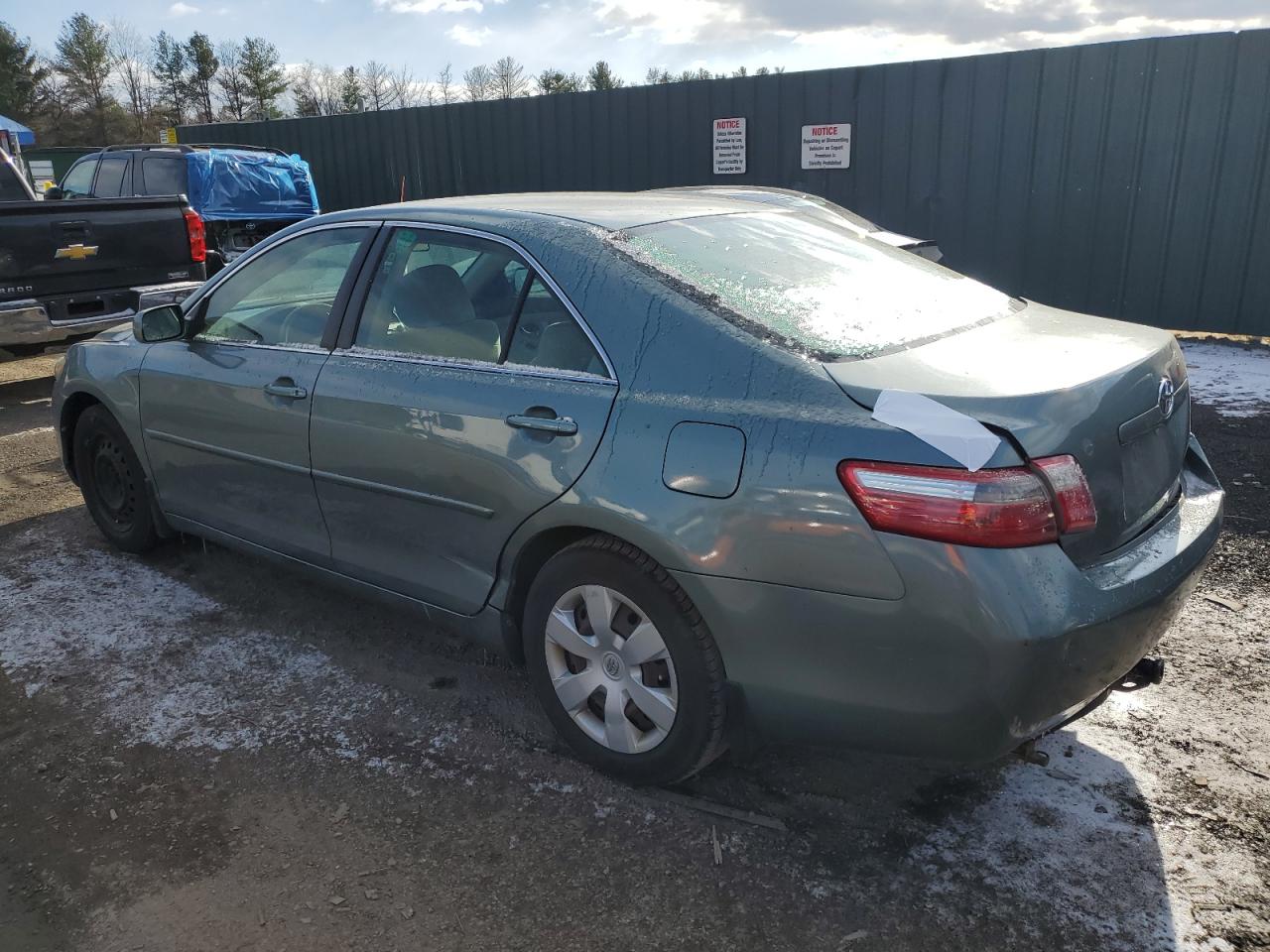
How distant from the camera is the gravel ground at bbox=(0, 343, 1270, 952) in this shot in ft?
7.85

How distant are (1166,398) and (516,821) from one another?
2.09 metres

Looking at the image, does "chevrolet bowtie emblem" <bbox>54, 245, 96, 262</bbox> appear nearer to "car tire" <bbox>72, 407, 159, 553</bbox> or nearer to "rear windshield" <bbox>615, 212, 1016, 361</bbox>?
"car tire" <bbox>72, 407, 159, 553</bbox>

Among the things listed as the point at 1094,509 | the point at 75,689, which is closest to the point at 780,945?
the point at 1094,509

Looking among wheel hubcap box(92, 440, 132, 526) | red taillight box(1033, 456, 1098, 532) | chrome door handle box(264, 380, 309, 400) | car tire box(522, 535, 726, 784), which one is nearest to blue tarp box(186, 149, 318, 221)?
wheel hubcap box(92, 440, 132, 526)

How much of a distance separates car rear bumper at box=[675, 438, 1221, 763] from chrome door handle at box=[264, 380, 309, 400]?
5.52 ft

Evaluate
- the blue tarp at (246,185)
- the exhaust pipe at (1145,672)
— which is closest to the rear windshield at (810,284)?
the exhaust pipe at (1145,672)

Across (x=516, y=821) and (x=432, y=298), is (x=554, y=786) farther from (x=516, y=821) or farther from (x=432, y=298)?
(x=432, y=298)

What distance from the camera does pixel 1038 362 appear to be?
257cm

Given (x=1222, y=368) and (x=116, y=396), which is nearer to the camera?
(x=116, y=396)

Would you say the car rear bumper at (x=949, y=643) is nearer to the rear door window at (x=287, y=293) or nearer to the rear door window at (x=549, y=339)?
the rear door window at (x=549, y=339)

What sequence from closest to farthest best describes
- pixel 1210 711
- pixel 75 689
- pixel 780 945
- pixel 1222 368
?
pixel 780 945 < pixel 1210 711 < pixel 75 689 < pixel 1222 368

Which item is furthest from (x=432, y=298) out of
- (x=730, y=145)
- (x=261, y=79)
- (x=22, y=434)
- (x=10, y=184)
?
(x=261, y=79)

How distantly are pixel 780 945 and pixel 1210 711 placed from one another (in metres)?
1.77

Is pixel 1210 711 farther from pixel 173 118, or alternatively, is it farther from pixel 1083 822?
pixel 173 118
